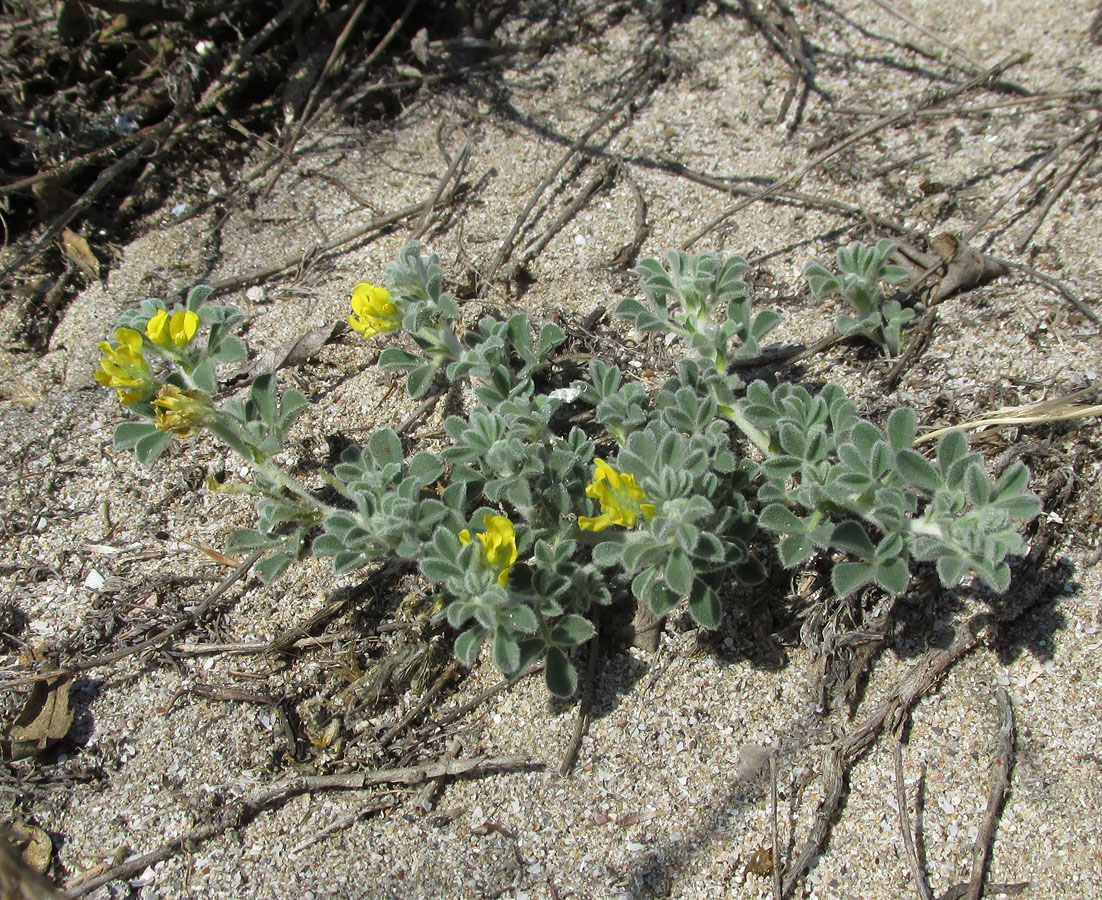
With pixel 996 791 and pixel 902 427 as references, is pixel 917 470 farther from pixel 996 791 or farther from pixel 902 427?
pixel 996 791

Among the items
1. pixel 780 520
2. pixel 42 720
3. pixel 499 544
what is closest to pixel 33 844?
pixel 42 720

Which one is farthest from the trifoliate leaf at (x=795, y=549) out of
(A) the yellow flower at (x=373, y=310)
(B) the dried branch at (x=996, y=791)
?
(A) the yellow flower at (x=373, y=310)

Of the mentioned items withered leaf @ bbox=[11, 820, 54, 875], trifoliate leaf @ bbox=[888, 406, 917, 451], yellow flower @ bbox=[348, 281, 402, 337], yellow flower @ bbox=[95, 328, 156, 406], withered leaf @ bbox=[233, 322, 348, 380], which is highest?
trifoliate leaf @ bbox=[888, 406, 917, 451]

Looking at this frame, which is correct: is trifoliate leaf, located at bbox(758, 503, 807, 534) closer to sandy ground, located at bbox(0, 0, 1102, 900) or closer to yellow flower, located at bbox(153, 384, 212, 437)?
sandy ground, located at bbox(0, 0, 1102, 900)

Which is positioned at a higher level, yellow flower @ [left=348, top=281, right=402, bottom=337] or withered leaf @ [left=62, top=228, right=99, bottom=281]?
yellow flower @ [left=348, top=281, right=402, bottom=337]

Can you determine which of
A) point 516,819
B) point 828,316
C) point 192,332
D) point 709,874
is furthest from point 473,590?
point 828,316

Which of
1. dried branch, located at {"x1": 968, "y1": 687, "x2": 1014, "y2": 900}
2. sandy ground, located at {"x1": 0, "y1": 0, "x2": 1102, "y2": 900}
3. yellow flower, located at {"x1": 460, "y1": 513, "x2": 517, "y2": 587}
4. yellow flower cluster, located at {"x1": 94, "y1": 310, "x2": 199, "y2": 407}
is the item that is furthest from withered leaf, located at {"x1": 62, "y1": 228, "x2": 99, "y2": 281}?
dried branch, located at {"x1": 968, "y1": 687, "x2": 1014, "y2": 900}

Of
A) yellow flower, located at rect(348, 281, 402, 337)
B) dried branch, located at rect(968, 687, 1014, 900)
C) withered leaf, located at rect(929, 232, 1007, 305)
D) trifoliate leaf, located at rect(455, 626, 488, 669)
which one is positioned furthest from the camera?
withered leaf, located at rect(929, 232, 1007, 305)
